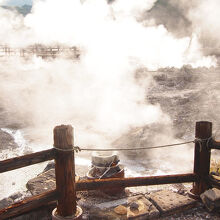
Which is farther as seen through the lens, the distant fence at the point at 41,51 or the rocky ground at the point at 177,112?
the distant fence at the point at 41,51

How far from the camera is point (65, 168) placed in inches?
101

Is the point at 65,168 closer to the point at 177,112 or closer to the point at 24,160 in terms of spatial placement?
the point at 24,160

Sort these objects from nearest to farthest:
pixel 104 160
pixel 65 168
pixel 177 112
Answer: pixel 65 168
pixel 104 160
pixel 177 112

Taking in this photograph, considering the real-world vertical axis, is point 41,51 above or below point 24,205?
above

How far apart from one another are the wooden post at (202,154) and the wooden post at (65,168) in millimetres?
1629

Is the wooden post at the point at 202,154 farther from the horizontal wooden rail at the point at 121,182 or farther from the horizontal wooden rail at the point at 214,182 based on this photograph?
the horizontal wooden rail at the point at 121,182

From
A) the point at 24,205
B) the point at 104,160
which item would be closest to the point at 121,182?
the point at 104,160

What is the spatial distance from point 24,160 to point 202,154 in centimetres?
213

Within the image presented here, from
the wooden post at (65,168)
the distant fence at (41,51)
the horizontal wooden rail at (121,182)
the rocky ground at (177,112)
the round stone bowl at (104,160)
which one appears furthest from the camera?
the distant fence at (41,51)

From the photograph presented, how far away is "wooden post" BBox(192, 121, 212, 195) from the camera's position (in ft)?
10.3

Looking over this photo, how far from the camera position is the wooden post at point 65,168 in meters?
2.55

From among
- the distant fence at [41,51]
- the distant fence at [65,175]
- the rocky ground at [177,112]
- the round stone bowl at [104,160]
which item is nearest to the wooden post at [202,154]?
the distant fence at [65,175]

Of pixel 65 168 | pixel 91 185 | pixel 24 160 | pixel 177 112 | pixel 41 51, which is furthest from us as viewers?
pixel 41 51

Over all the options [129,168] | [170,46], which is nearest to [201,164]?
[129,168]
